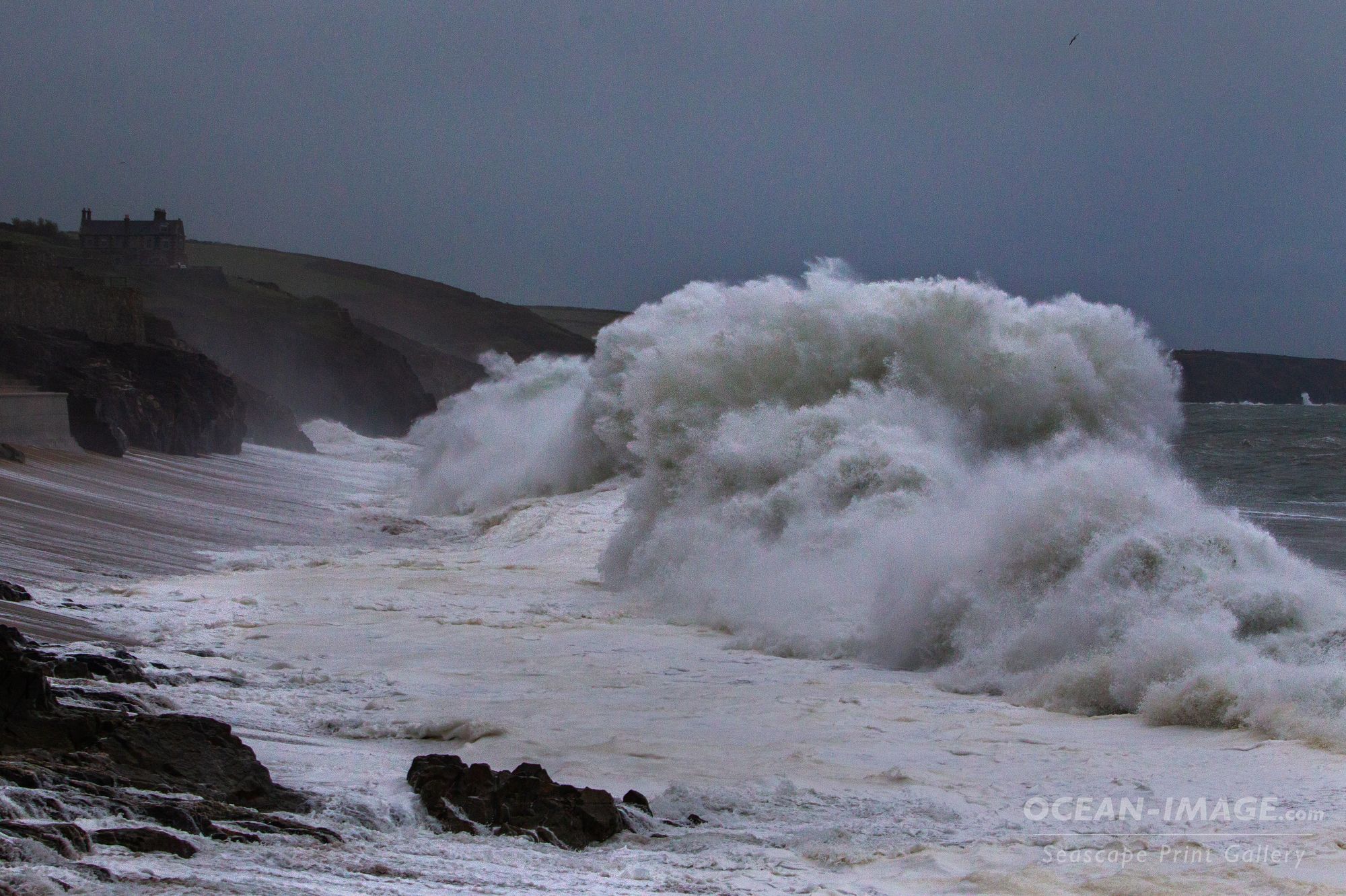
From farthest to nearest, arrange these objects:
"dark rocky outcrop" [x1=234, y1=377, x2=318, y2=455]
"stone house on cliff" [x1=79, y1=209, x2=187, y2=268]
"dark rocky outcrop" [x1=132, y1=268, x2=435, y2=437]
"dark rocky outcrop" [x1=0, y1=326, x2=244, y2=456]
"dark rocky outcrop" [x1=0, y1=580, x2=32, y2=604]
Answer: "stone house on cliff" [x1=79, y1=209, x2=187, y2=268]
"dark rocky outcrop" [x1=132, y1=268, x2=435, y2=437]
"dark rocky outcrop" [x1=234, y1=377, x2=318, y2=455]
"dark rocky outcrop" [x1=0, y1=326, x2=244, y2=456]
"dark rocky outcrop" [x1=0, y1=580, x2=32, y2=604]

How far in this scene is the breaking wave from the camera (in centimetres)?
799

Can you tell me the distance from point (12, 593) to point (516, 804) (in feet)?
19.1

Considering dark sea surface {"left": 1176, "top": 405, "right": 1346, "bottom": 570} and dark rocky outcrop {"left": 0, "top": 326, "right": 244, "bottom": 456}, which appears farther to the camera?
dark rocky outcrop {"left": 0, "top": 326, "right": 244, "bottom": 456}

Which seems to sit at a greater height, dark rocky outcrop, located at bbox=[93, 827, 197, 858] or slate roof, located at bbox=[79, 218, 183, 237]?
slate roof, located at bbox=[79, 218, 183, 237]

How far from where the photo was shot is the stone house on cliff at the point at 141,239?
261ft

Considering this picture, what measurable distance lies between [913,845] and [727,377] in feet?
36.6

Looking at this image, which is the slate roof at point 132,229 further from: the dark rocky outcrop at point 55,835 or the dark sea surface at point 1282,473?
the dark rocky outcrop at point 55,835

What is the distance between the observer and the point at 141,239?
262 ft

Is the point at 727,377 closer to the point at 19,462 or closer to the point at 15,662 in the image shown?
the point at 19,462

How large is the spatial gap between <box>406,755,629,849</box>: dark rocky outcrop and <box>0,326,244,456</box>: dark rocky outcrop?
20.1 meters

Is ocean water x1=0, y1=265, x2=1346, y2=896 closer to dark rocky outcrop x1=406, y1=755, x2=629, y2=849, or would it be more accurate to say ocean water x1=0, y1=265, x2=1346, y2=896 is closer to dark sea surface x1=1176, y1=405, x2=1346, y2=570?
dark rocky outcrop x1=406, y1=755, x2=629, y2=849

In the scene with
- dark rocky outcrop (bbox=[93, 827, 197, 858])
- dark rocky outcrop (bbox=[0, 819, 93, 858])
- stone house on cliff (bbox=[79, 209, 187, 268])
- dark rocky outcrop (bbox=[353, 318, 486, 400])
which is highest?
stone house on cliff (bbox=[79, 209, 187, 268])

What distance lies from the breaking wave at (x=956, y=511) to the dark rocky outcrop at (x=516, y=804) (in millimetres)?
3364

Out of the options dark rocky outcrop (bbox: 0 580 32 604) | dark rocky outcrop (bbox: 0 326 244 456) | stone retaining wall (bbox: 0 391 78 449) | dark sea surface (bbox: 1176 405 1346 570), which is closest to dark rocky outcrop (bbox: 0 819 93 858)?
dark rocky outcrop (bbox: 0 580 32 604)
